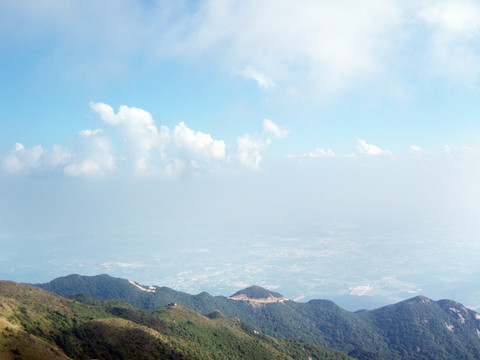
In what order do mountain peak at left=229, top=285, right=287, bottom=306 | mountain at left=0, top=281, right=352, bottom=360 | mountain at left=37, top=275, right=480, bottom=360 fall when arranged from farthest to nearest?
1. mountain peak at left=229, top=285, right=287, bottom=306
2. mountain at left=37, top=275, right=480, bottom=360
3. mountain at left=0, top=281, right=352, bottom=360

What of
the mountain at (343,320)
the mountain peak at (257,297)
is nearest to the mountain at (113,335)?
the mountain at (343,320)

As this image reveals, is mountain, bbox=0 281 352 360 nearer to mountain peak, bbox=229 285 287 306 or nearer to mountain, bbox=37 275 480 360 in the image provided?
mountain, bbox=37 275 480 360

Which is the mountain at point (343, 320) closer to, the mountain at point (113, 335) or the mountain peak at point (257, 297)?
the mountain peak at point (257, 297)

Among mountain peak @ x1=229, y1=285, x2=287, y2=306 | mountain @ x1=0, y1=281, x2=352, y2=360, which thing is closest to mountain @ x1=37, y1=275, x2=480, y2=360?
mountain peak @ x1=229, y1=285, x2=287, y2=306

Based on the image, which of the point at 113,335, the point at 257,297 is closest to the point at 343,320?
the point at 257,297

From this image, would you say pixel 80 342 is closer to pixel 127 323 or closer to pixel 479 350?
pixel 127 323

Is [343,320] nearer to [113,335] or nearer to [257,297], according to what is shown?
[257,297]

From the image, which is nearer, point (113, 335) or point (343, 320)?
point (113, 335)
